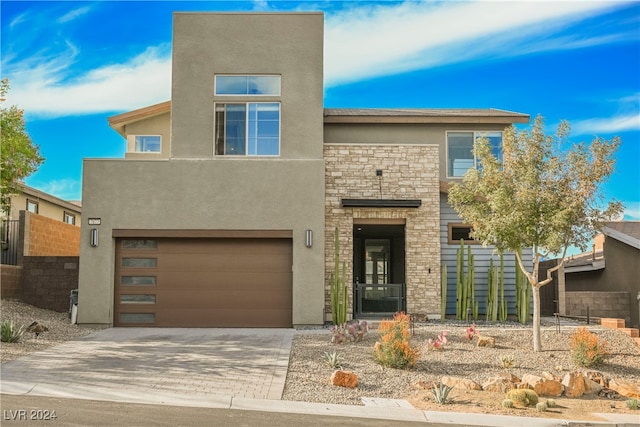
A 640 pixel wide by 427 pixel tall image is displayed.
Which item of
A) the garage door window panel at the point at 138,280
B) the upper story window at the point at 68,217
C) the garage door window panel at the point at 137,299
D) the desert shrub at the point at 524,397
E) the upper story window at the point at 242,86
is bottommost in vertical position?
the desert shrub at the point at 524,397

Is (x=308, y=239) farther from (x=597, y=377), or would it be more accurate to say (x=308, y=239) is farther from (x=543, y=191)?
(x=597, y=377)

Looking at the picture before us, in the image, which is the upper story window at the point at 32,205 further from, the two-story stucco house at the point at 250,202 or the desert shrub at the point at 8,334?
the desert shrub at the point at 8,334

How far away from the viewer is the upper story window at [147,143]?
74.0 ft

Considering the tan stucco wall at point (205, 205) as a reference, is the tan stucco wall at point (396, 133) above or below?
above

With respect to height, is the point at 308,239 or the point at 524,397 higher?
the point at 308,239

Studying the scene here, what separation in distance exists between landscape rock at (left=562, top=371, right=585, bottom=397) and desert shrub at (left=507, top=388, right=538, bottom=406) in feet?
4.25

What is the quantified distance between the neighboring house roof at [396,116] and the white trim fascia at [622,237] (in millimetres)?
4189

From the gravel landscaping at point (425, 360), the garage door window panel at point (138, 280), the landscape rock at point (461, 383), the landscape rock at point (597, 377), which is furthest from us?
the garage door window panel at point (138, 280)

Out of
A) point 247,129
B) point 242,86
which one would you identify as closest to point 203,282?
point 247,129

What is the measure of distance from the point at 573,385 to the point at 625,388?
39.8 inches

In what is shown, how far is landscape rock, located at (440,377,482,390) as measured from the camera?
11.8 m

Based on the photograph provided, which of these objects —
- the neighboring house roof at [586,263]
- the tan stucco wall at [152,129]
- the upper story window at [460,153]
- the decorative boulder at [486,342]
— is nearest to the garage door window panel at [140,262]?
the tan stucco wall at [152,129]

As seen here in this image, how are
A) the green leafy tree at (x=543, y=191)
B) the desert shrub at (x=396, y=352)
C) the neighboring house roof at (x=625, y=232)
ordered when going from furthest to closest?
the neighboring house roof at (x=625, y=232), the green leafy tree at (x=543, y=191), the desert shrub at (x=396, y=352)

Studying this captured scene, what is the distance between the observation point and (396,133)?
21.8 metres
